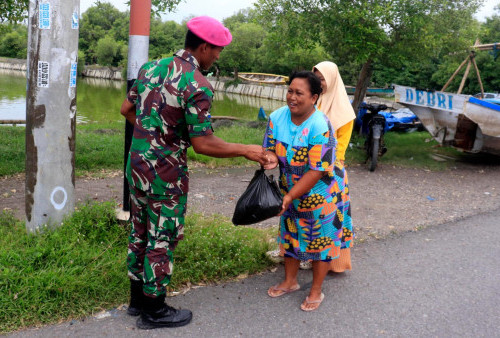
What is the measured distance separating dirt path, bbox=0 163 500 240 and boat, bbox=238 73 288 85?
96.5 feet

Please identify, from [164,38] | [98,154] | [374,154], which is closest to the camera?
[98,154]

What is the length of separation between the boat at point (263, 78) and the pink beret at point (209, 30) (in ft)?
113

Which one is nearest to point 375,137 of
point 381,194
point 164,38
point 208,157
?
point 381,194

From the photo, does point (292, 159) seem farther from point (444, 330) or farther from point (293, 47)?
point (293, 47)

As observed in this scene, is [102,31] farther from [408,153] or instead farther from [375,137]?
[375,137]

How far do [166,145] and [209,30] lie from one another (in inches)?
28.1

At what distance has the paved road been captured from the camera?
2.99m

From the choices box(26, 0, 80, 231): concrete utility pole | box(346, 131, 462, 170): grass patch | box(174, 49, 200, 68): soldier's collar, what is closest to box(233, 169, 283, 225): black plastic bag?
box(174, 49, 200, 68): soldier's collar

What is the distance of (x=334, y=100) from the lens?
3.83 meters

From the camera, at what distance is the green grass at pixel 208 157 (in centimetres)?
703

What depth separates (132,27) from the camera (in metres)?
3.62

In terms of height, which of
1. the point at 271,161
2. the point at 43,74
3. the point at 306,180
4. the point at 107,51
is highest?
the point at 107,51

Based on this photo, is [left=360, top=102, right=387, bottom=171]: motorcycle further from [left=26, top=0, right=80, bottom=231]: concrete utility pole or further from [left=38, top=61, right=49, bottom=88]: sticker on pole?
[left=38, top=61, right=49, bottom=88]: sticker on pole

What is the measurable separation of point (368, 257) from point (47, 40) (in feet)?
10.8
